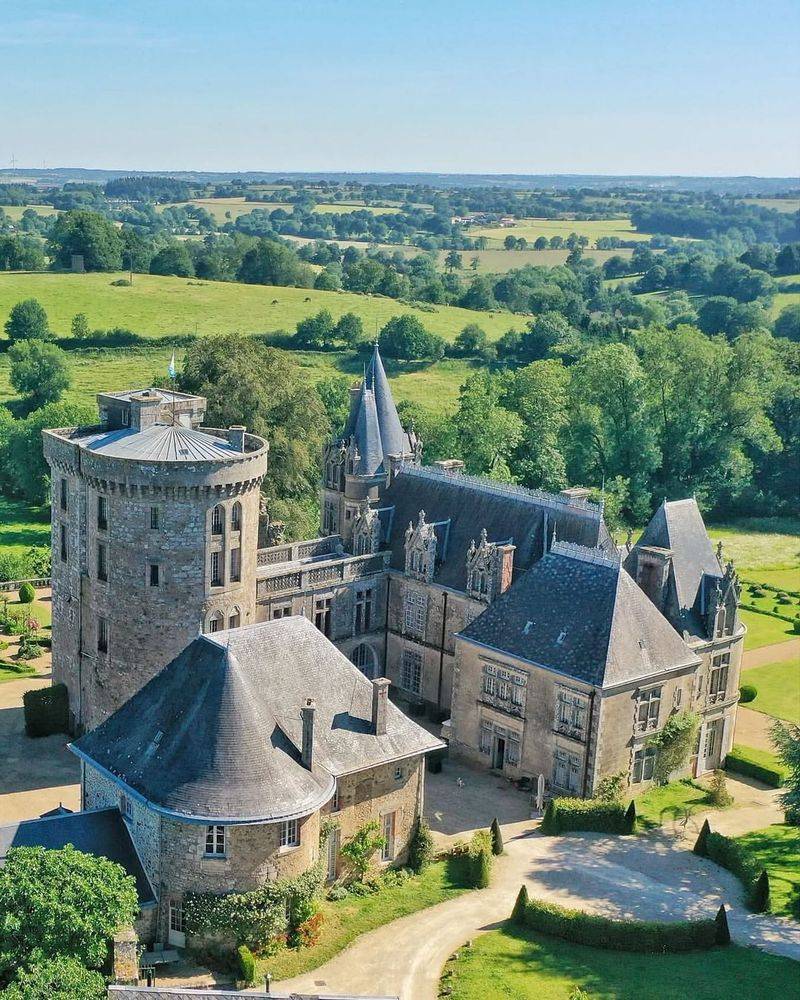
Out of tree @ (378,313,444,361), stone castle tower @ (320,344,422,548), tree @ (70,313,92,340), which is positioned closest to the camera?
stone castle tower @ (320,344,422,548)

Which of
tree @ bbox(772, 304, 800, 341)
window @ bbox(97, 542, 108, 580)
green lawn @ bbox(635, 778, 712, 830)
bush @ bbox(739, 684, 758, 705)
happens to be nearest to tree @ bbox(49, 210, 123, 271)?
tree @ bbox(772, 304, 800, 341)

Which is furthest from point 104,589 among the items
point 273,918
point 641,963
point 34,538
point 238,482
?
point 34,538

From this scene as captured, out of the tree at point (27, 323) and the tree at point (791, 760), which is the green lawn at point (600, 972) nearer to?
the tree at point (791, 760)

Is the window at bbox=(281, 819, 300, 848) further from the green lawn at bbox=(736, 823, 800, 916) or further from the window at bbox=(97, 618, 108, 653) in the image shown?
the green lawn at bbox=(736, 823, 800, 916)

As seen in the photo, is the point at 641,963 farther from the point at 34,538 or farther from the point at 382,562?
the point at 34,538

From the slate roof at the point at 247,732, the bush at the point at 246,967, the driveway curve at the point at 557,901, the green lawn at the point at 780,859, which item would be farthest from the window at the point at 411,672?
the bush at the point at 246,967

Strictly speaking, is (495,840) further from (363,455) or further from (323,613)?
(363,455)
